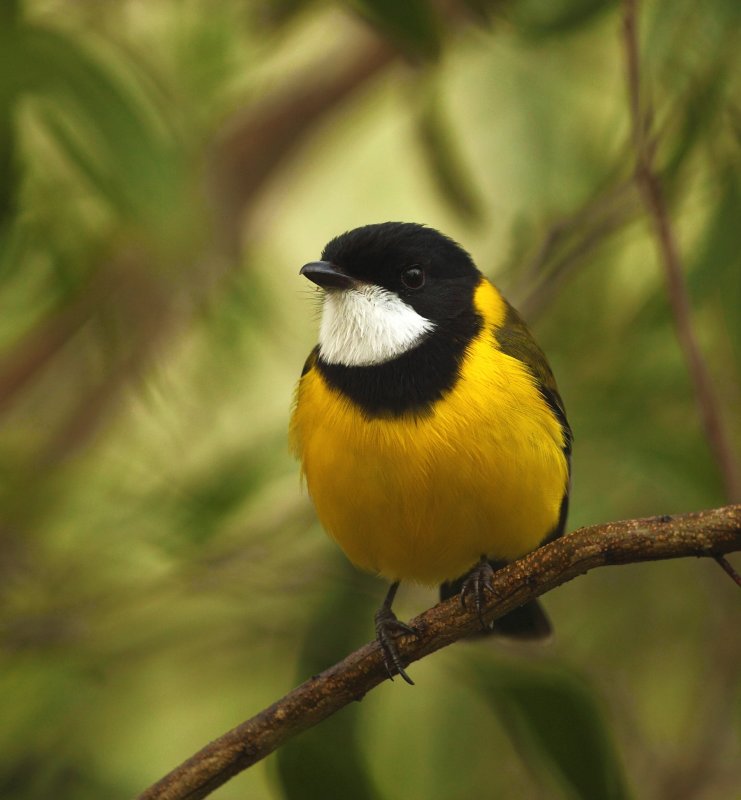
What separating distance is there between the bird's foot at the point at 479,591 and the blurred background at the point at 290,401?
1.18ft

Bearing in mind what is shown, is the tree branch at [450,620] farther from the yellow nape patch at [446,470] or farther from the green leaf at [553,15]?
the green leaf at [553,15]

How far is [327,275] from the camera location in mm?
3055

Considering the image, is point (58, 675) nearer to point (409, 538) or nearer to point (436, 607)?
point (409, 538)

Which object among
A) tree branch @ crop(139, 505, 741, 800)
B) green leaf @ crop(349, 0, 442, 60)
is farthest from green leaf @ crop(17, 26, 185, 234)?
tree branch @ crop(139, 505, 741, 800)

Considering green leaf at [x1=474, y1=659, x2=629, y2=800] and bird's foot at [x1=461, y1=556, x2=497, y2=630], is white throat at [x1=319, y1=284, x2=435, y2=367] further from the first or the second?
green leaf at [x1=474, y1=659, x2=629, y2=800]

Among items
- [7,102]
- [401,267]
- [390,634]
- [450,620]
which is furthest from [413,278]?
[7,102]

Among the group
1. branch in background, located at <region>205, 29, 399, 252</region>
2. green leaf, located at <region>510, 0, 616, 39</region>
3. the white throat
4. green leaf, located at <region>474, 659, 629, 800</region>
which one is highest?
branch in background, located at <region>205, 29, 399, 252</region>

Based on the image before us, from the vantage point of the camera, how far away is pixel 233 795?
3.84m

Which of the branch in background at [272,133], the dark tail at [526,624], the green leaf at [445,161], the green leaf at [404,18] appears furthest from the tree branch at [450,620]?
the branch in background at [272,133]

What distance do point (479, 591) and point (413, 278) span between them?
1.00 m

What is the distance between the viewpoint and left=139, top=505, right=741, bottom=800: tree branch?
180 cm

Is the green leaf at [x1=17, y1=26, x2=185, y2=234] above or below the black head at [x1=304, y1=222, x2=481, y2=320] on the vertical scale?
above

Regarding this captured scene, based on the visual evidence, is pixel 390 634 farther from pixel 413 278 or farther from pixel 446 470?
pixel 413 278

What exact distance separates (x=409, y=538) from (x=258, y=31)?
1981 mm
